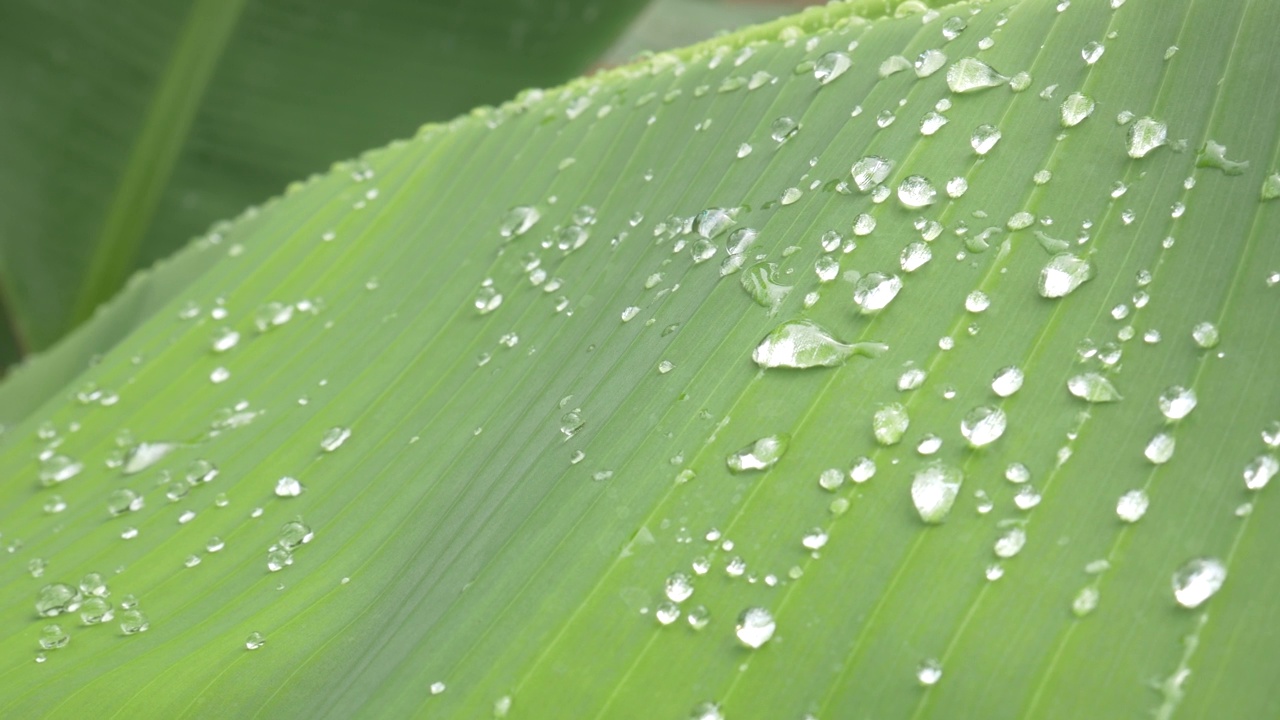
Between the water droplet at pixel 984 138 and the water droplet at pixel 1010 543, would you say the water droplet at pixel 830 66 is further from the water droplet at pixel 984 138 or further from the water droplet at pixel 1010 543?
the water droplet at pixel 1010 543

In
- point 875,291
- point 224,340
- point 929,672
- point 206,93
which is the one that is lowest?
point 929,672

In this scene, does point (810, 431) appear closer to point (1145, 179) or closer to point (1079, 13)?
point (1145, 179)

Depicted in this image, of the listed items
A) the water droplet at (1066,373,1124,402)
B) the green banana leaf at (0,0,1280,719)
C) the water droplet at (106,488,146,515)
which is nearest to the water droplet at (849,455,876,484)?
the green banana leaf at (0,0,1280,719)

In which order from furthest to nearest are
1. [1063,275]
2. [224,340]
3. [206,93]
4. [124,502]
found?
[206,93] → [224,340] → [124,502] → [1063,275]

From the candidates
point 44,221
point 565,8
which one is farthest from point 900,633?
point 44,221

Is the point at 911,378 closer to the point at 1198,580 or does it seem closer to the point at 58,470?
the point at 1198,580

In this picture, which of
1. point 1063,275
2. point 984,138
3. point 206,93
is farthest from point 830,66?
point 206,93
